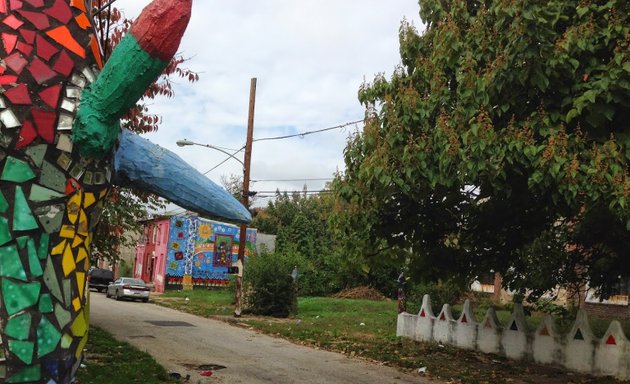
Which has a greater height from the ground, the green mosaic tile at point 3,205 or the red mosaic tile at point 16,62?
the red mosaic tile at point 16,62

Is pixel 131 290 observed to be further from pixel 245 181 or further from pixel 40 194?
pixel 40 194

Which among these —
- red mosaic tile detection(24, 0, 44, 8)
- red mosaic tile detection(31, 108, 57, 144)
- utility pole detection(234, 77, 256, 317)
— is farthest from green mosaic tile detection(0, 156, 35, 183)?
utility pole detection(234, 77, 256, 317)

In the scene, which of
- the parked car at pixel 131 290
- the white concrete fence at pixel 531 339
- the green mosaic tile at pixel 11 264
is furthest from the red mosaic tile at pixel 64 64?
the parked car at pixel 131 290

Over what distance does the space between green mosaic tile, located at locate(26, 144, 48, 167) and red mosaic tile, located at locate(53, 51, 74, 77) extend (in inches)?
13.4

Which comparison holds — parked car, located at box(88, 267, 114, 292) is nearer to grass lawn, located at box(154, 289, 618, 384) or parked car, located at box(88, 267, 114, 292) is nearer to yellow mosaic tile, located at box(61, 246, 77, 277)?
grass lawn, located at box(154, 289, 618, 384)

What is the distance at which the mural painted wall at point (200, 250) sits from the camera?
3788cm

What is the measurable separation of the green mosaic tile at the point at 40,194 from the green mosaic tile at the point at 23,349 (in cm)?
Answer: 54

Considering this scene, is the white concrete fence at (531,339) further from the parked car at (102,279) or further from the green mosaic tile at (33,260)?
the parked car at (102,279)

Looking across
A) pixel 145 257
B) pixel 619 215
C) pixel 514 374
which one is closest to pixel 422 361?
pixel 514 374

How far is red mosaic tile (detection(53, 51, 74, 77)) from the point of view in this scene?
8.50 feet

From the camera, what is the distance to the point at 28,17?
103 inches

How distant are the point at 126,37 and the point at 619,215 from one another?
555 cm

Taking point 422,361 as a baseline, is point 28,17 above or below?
above

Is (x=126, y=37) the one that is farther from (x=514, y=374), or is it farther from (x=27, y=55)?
(x=514, y=374)
